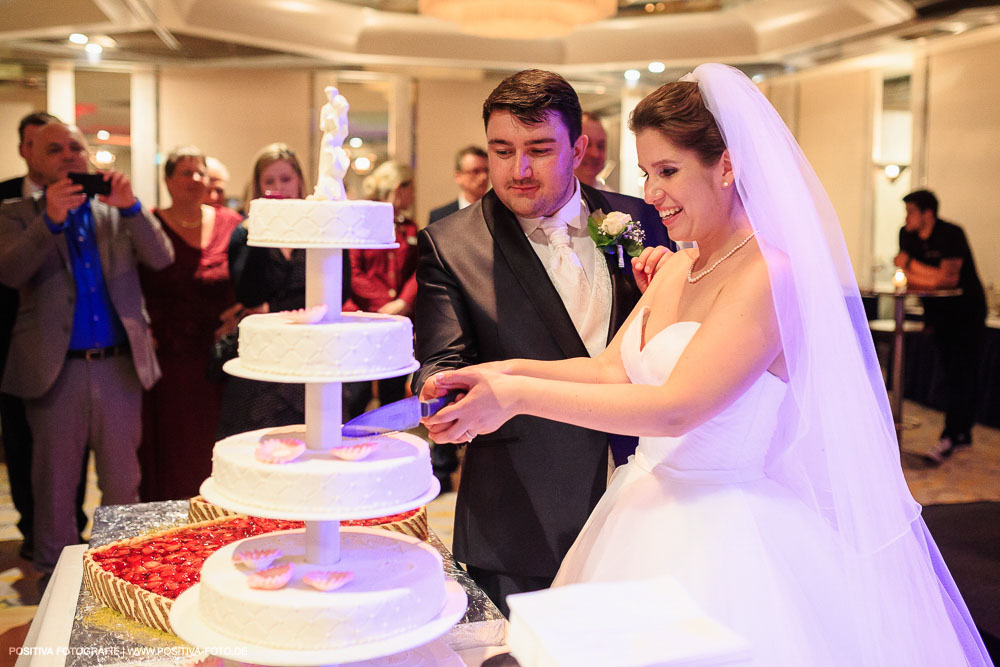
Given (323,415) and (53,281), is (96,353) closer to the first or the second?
(53,281)

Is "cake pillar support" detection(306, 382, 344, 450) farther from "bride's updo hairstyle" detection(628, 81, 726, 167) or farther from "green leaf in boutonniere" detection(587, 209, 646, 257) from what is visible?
"green leaf in boutonniere" detection(587, 209, 646, 257)

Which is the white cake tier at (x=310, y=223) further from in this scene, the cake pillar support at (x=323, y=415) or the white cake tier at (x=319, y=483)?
the white cake tier at (x=319, y=483)

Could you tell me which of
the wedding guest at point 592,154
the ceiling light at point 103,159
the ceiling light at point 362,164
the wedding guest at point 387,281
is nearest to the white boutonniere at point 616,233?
the wedding guest at point 592,154

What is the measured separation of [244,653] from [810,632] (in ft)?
3.41

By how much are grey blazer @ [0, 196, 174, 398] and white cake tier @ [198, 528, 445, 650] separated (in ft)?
9.73

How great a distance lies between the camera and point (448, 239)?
101 inches

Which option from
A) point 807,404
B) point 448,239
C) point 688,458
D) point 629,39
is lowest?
point 688,458

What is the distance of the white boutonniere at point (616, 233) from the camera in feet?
8.30

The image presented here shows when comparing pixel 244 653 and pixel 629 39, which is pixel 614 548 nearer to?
pixel 244 653

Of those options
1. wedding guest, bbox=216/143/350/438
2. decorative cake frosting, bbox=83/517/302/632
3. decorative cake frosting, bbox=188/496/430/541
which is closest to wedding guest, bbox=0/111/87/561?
wedding guest, bbox=216/143/350/438

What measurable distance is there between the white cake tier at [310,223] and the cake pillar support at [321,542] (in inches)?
18.9

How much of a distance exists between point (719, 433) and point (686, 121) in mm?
668

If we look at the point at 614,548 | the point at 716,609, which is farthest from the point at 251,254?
the point at 716,609

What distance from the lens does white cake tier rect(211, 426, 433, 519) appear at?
5.02ft
